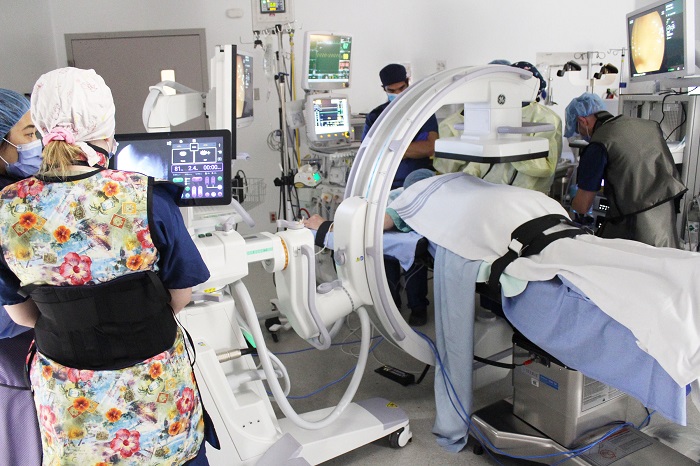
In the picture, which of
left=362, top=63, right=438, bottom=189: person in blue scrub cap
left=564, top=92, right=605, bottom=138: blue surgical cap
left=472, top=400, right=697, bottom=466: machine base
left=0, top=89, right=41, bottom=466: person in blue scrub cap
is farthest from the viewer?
left=362, top=63, right=438, bottom=189: person in blue scrub cap

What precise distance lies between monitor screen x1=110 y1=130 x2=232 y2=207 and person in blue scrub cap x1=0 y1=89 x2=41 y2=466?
32 cm

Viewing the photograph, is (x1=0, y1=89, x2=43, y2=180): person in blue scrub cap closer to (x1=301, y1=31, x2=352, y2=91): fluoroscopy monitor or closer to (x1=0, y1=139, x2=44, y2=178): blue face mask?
(x1=0, y1=139, x2=44, y2=178): blue face mask

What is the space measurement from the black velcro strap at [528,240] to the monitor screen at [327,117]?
217cm

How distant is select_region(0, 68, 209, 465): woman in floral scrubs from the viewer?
1290mm

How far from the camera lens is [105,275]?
132 cm

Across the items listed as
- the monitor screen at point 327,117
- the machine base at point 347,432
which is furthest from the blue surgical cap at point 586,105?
the machine base at point 347,432

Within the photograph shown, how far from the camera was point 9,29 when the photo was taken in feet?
14.4

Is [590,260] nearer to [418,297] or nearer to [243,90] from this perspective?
[243,90]

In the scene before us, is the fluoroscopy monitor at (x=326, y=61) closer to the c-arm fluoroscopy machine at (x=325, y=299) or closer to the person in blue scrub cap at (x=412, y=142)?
the person in blue scrub cap at (x=412, y=142)

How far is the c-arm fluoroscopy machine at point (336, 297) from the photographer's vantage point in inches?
81.4

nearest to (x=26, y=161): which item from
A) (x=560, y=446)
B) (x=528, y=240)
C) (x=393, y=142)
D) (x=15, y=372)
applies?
(x=15, y=372)

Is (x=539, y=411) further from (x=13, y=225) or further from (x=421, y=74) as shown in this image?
(x=421, y=74)

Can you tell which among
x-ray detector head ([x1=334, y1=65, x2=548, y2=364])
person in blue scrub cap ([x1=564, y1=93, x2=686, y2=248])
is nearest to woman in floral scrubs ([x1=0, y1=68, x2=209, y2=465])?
x-ray detector head ([x1=334, y1=65, x2=548, y2=364])

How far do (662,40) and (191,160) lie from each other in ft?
9.17
